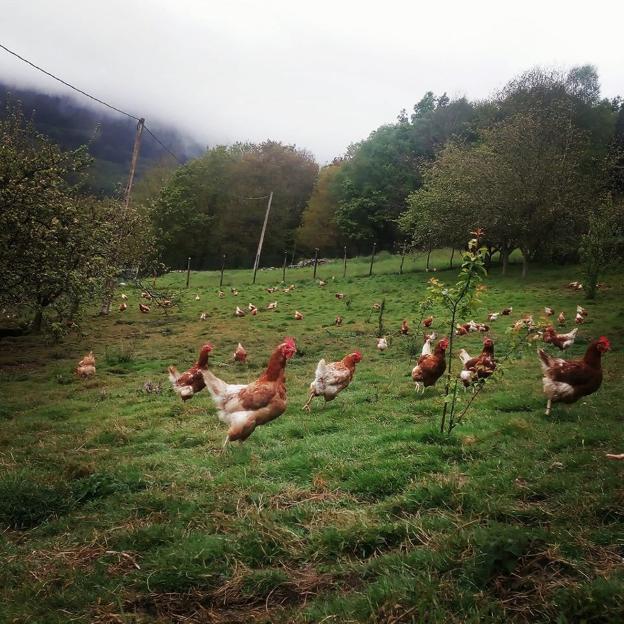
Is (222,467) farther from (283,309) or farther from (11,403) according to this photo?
(283,309)

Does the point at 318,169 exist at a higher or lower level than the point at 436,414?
higher

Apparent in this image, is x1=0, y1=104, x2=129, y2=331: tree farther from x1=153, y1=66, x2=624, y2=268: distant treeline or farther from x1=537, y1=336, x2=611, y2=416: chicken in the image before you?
x1=153, y1=66, x2=624, y2=268: distant treeline

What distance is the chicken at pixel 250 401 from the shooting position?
21.1 feet

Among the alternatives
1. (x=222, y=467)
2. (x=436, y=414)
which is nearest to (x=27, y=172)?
(x=222, y=467)

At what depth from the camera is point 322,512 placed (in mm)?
4500

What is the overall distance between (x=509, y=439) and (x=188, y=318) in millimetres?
20143

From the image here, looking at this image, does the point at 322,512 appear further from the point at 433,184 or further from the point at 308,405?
the point at 433,184

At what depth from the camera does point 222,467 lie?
5.91 meters

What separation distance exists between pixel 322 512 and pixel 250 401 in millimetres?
2307

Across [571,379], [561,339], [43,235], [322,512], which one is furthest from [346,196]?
[322,512]

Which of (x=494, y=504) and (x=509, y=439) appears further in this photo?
(x=509, y=439)

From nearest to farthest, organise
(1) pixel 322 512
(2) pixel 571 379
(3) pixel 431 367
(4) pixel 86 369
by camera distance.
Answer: (1) pixel 322 512
(2) pixel 571 379
(3) pixel 431 367
(4) pixel 86 369

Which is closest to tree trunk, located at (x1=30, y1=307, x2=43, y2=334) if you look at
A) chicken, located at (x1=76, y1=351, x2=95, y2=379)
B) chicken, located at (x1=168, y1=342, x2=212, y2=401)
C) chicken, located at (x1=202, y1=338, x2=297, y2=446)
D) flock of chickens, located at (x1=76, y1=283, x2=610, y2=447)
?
chicken, located at (x1=76, y1=351, x2=95, y2=379)

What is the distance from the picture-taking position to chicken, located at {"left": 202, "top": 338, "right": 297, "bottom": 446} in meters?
6.43
